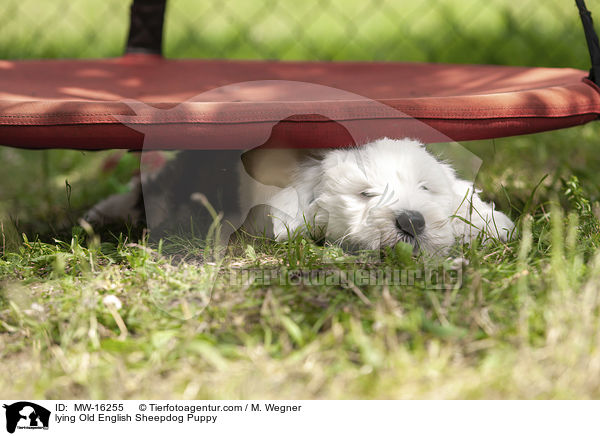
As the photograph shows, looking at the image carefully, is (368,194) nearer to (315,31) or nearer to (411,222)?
(411,222)

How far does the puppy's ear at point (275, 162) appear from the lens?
191cm

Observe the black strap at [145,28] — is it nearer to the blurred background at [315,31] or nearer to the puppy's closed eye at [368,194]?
the blurred background at [315,31]

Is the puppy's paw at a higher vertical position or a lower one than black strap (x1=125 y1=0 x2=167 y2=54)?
lower

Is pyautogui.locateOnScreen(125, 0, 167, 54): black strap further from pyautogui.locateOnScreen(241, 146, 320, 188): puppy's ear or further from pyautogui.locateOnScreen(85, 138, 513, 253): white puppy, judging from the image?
pyautogui.locateOnScreen(241, 146, 320, 188): puppy's ear

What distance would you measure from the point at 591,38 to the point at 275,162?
1230mm

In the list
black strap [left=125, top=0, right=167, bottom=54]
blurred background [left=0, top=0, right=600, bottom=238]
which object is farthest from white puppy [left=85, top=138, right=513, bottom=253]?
blurred background [left=0, top=0, right=600, bottom=238]

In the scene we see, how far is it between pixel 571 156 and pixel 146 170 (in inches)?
85.5

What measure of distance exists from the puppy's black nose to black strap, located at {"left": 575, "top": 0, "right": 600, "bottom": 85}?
1019 mm

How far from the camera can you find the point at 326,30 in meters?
4.95
